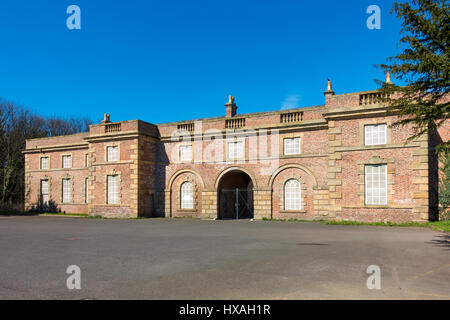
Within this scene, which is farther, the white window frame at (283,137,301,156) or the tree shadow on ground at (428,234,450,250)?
the white window frame at (283,137,301,156)

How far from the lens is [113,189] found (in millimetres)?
26359

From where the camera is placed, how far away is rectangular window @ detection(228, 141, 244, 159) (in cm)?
2367

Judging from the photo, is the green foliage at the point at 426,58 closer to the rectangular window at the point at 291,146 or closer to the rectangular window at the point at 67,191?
the rectangular window at the point at 291,146

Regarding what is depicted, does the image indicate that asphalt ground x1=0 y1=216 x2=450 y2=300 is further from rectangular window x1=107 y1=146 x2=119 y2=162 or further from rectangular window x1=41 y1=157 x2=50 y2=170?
rectangular window x1=41 y1=157 x2=50 y2=170

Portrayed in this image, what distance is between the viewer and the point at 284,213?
22.0 m

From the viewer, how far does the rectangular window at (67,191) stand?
102ft

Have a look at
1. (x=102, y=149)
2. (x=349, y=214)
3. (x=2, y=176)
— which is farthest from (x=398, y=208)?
(x=2, y=176)

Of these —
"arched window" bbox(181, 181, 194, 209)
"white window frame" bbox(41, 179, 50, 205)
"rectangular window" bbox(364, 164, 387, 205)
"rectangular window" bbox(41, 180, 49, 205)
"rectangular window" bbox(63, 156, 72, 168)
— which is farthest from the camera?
"rectangular window" bbox(41, 180, 49, 205)

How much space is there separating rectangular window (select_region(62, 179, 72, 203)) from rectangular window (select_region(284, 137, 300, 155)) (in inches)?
783

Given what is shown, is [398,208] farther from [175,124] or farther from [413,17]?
[175,124]

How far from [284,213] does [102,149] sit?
14.7 m

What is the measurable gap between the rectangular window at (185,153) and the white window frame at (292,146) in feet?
23.3

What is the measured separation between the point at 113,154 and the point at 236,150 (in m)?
9.66

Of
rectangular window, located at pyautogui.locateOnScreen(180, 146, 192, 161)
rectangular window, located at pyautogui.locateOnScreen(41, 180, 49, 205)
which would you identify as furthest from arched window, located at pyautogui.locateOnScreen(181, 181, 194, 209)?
rectangular window, located at pyautogui.locateOnScreen(41, 180, 49, 205)
